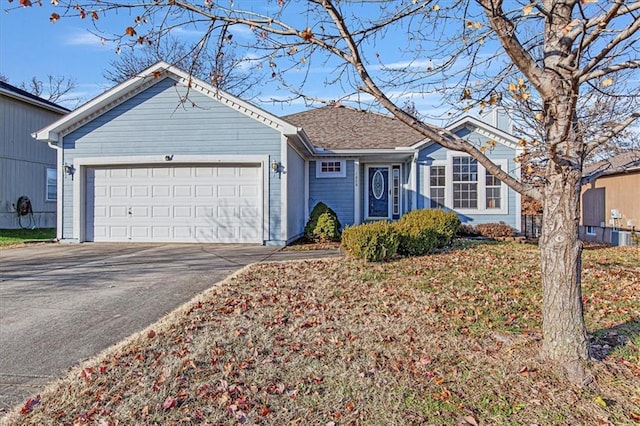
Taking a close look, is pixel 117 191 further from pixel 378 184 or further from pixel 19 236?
pixel 378 184

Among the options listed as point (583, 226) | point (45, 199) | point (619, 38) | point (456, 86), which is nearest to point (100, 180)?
point (45, 199)

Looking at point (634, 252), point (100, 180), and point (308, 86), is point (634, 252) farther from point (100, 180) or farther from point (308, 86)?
point (100, 180)

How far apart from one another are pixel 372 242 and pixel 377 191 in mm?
7656

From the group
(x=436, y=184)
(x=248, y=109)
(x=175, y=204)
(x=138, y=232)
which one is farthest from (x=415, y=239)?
(x=138, y=232)

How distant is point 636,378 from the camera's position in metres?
3.41

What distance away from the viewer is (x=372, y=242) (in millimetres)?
7297

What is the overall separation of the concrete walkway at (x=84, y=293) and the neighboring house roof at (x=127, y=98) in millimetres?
3159

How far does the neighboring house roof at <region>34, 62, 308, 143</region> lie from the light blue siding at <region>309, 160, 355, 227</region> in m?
2.77

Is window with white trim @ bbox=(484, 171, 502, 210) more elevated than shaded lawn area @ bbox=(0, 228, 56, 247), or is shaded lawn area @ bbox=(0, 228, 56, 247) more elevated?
window with white trim @ bbox=(484, 171, 502, 210)

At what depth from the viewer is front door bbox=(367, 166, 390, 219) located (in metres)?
14.7

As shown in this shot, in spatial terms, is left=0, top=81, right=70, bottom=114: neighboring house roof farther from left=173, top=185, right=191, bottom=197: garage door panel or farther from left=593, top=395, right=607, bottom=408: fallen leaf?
left=593, top=395, right=607, bottom=408: fallen leaf

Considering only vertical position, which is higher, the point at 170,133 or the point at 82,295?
the point at 170,133

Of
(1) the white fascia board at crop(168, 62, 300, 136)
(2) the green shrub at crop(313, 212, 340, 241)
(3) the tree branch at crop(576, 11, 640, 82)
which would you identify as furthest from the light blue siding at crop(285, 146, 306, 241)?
(3) the tree branch at crop(576, 11, 640, 82)

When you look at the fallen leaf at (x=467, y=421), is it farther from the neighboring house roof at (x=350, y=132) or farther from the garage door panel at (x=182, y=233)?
the neighboring house roof at (x=350, y=132)
